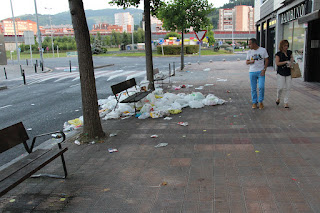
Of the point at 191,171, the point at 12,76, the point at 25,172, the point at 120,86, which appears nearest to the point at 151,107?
the point at 120,86

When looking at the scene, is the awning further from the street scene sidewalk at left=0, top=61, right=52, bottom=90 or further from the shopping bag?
the street scene sidewalk at left=0, top=61, right=52, bottom=90

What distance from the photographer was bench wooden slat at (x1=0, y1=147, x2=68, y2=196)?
3.35 m

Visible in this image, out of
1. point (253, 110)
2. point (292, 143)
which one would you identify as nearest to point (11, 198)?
point (292, 143)

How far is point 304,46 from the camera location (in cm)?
1430

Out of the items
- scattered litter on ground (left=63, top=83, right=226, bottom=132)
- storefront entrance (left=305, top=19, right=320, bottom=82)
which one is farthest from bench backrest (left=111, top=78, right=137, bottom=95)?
storefront entrance (left=305, top=19, right=320, bottom=82)

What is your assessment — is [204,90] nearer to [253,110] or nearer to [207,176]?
[253,110]

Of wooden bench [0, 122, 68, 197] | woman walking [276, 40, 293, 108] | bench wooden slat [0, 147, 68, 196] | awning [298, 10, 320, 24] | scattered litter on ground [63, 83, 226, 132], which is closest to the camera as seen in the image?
bench wooden slat [0, 147, 68, 196]

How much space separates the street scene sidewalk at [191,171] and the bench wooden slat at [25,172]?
16.3 inches

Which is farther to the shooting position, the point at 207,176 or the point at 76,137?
the point at 76,137

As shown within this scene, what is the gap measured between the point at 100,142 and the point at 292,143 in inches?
145

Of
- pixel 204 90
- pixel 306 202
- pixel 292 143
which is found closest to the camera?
pixel 306 202

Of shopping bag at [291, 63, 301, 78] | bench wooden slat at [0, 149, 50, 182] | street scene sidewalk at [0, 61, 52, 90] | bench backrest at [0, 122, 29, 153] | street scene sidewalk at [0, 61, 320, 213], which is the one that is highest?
shopping bag at [291, 63, 301, 78]

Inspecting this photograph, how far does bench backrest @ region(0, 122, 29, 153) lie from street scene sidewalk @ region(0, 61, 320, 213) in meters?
0.66

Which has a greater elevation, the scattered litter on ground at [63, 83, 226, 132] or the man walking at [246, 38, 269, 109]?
the man walking at [246, 38, 269, 109]
